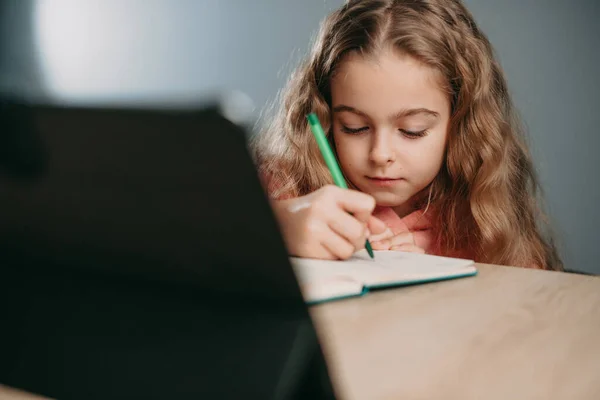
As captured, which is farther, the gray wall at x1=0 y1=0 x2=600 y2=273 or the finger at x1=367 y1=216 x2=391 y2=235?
the gray wall at x1=0 y1=0 x2=600 y2=273

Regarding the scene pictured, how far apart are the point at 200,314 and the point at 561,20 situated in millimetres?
1532

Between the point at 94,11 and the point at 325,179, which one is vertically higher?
the point at 325,179

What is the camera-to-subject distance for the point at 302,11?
1.97 metres

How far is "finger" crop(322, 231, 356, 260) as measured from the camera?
0.65m

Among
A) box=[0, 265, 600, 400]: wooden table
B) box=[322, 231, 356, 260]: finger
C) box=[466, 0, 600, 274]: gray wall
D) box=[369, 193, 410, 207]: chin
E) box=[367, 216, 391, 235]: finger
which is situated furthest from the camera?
box=[466, 0, 600, 274]: gray wall

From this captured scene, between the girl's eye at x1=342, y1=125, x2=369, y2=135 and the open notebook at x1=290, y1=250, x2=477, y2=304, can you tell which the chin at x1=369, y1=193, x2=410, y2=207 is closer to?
the girl's eye at x1=342, y1=125, x2=369, y2=135

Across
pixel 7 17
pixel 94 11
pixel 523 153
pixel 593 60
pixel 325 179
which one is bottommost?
pixel 7 17

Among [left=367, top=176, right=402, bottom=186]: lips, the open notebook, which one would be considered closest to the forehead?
[left=367, top=176, right=402, bottom=186]: lips

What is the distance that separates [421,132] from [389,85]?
112 mm

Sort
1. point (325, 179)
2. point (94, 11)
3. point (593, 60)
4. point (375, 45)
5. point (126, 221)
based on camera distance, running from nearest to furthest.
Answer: point (126, 221) → point (375, 45) → point (325, 179) → point (593, 60) → point (94, 11)

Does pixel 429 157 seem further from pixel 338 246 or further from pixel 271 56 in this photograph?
pixel 271 56

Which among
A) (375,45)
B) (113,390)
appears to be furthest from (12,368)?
(375,45)

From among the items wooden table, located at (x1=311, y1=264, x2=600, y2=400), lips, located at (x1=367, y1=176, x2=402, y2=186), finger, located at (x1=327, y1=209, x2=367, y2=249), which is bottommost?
lips, located at (x1=367, y1=176, x2=402, y2=186)

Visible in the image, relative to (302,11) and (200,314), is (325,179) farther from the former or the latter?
(200,314)
